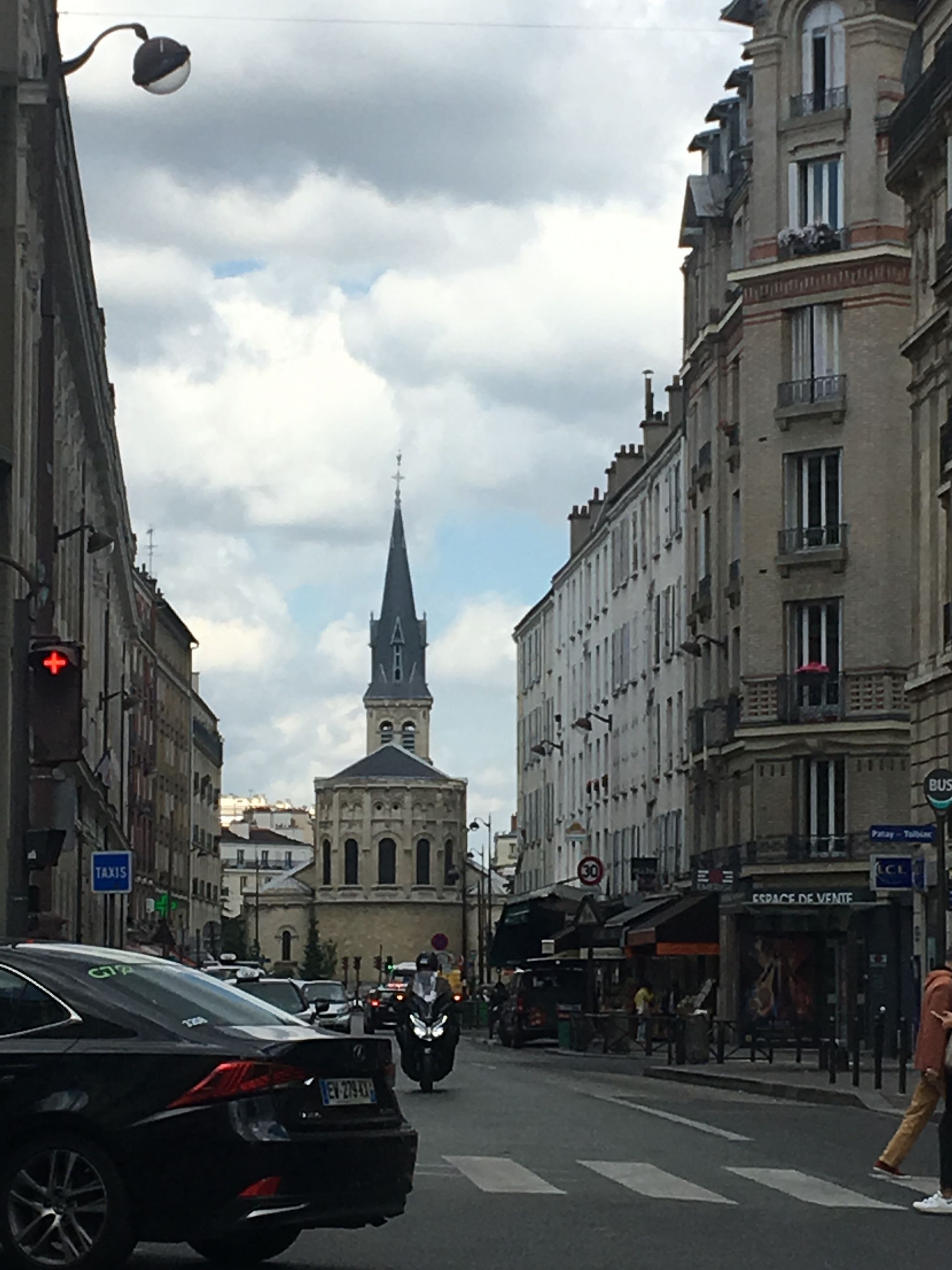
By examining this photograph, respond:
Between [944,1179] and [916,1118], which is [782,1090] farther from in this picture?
[944,1179]

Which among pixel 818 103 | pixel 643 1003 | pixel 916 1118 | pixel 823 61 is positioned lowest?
pixel 643 1003

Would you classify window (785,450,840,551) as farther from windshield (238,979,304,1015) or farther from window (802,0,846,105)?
windshield (238,979,304,1015)

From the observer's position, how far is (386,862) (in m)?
198

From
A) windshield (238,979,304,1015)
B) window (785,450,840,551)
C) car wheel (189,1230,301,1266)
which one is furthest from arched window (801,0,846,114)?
car wheel (189,1230,301,1266)

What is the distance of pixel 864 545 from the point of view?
53188 mm

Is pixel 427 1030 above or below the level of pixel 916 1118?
below

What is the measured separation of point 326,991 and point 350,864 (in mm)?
141422

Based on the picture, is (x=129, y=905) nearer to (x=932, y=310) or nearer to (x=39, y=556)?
(x=932, y=310)

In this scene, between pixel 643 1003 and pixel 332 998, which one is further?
pixel 643 1003

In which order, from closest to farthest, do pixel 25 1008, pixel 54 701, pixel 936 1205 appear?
pixel 25 1008 < pixel 936 1205 < pixel 54 701

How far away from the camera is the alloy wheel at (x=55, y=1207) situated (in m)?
10.7

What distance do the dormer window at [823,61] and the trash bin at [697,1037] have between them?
21826mm

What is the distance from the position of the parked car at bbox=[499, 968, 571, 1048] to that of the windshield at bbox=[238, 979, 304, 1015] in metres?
22.5

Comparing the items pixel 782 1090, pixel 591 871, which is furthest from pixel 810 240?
pixel 782 1090
